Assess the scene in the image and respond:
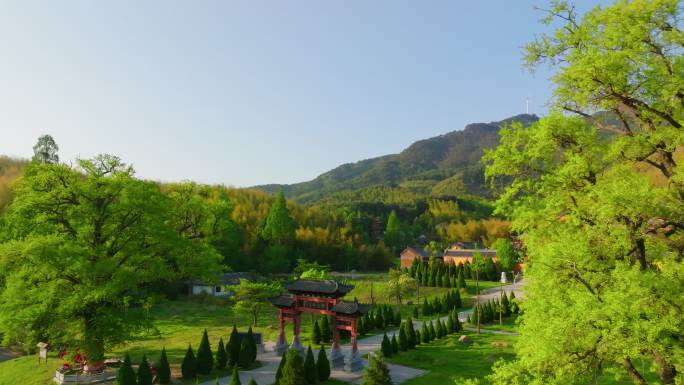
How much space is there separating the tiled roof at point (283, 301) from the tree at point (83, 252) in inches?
349

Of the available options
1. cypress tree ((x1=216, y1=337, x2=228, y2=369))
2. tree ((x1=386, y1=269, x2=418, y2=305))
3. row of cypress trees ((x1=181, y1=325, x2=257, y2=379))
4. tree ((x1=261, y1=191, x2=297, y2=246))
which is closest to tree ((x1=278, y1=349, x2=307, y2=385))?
row of cypress trees ((x1=181, y1=325, x2=257, y2=379))

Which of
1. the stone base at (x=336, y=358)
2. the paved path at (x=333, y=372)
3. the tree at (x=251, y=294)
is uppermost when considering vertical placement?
the tree at (x=251, y=294)

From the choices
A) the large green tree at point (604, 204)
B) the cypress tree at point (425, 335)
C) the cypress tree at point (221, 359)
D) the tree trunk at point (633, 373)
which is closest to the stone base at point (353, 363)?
the cypress tree at point (221, 359)

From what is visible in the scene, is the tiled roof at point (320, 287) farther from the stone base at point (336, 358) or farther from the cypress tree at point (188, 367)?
the cypress tree at point (188, 367)

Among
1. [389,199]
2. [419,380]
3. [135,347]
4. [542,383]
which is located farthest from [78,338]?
[389,199]

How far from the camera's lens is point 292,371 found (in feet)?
82.7

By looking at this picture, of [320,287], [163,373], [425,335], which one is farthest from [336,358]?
[163,373]

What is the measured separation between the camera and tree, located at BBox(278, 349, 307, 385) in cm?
2505

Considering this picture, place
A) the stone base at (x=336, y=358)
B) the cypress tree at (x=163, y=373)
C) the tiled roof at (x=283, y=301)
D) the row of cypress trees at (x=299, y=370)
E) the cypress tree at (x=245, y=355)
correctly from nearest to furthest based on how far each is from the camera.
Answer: the row of cypress trees at (x=299, y=370) < the cypress tree at (x=163, y=373) < the cypress tree at (x=245, y=355) < the stone base at (x=336, y=358) < the tiled roof at (x=283, y=301)

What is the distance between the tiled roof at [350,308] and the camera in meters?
32.4

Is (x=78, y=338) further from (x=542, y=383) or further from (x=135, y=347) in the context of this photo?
(x=542, y=383)

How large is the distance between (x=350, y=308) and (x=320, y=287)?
11.6ft

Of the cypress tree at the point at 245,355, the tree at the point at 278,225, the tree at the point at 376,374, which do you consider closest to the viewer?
the tree at the point at 376,374

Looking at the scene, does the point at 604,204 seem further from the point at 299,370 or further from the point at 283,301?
the point at 283,301
